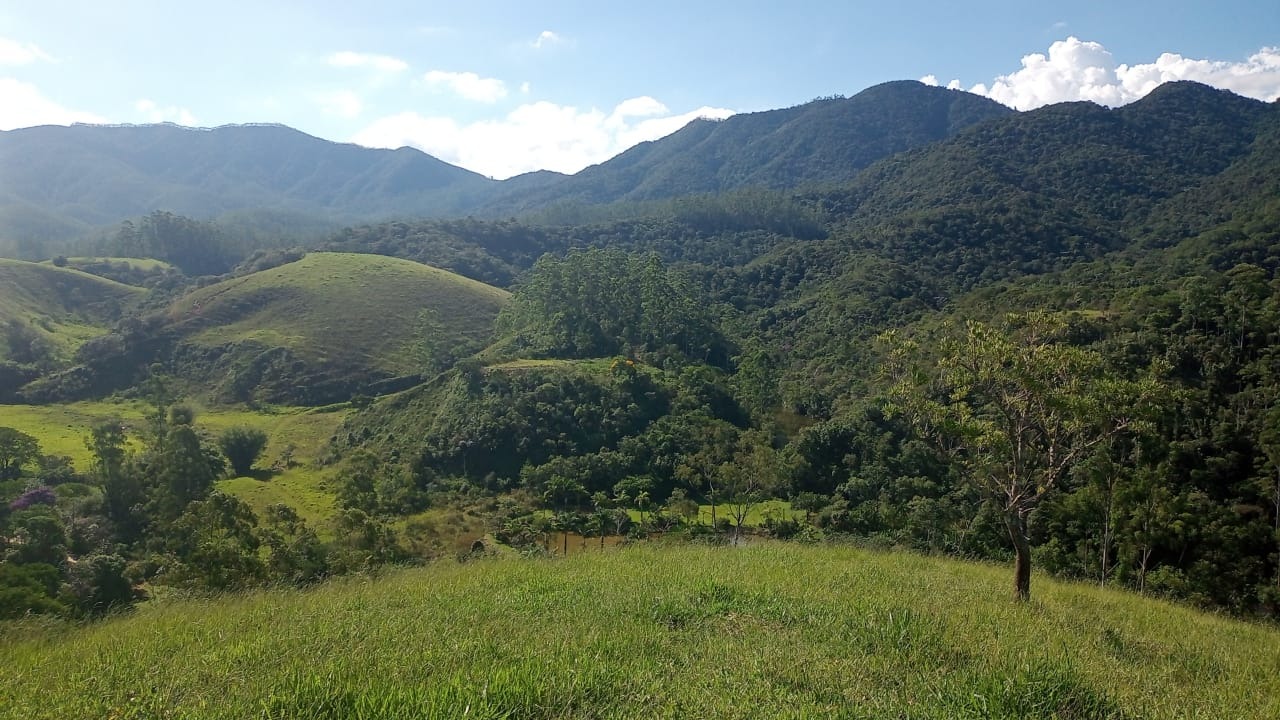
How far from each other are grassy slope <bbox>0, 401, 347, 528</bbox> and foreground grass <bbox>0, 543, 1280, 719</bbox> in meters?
28.5

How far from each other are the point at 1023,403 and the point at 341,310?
8073 centimetres

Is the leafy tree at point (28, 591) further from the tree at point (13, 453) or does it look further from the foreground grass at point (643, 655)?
the tree at point (13, 453)

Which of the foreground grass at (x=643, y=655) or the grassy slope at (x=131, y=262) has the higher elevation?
the grassy slope at (x=131, y=262)

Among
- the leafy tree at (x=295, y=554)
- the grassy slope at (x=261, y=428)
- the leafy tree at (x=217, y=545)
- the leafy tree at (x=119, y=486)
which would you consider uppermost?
the leafy tree at (x=217, y=545)

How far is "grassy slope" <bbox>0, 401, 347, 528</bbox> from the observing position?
4053cm

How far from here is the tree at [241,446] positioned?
154 feet

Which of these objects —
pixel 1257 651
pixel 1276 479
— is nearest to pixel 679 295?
pixel 1276 479

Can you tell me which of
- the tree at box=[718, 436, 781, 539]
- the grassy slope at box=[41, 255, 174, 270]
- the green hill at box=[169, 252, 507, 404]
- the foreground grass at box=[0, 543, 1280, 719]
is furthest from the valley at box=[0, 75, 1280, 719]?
the grassy slope at box=[41, 255, 174, 270]

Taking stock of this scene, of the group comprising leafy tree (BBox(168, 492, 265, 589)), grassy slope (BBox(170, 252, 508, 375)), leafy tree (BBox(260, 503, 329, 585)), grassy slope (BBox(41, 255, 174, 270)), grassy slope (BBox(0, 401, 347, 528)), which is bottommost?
grassy slope (BBox(0, 401, 347, 528))

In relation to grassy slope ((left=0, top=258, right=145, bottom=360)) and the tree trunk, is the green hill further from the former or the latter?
the tree trunk

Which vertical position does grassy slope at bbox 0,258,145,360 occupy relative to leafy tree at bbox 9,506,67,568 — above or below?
above

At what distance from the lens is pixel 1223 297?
42125mm

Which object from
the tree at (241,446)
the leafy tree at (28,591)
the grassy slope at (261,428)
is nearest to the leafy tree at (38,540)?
the leafy tree at (28,591)

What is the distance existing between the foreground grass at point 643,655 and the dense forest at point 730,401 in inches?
91.7
